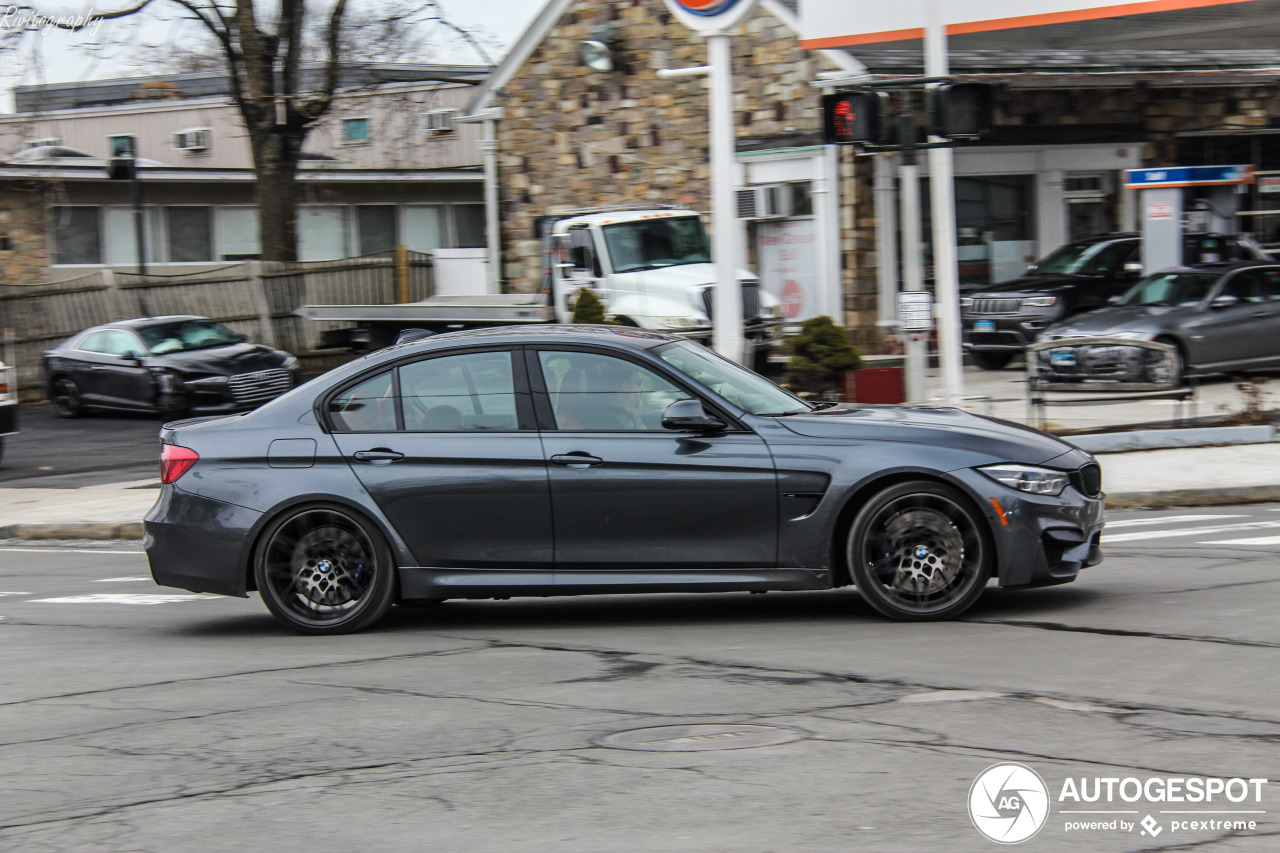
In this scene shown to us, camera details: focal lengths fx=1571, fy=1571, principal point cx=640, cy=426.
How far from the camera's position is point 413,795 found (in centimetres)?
511

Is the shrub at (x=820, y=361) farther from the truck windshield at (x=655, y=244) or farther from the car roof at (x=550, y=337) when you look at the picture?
the car roof at (x=550, y=337)

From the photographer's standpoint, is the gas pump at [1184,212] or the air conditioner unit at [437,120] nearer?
the gas pump at [1184,212]

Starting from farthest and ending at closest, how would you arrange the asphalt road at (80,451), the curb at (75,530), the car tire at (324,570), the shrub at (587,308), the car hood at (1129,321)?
the shrub at (587,308), the car hood at (1129,321), the asphalt road at (80,451), the curb at (75,530), the car tire at (324,570)

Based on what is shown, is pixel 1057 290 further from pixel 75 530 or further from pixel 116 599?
pixel 116 599

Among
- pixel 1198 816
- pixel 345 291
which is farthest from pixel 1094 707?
pixel 345 291

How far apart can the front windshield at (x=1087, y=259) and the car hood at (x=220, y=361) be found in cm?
1167

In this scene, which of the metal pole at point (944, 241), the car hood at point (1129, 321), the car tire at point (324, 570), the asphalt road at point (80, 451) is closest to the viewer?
the car tire at point (324, 570)

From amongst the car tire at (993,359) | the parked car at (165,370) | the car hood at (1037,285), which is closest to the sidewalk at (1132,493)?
the parked car at (165,370)

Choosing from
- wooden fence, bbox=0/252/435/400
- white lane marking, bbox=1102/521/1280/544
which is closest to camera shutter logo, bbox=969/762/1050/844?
white lane marking, bbox=1102/521/1280/544

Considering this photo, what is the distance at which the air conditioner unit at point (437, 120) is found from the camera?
4234cm

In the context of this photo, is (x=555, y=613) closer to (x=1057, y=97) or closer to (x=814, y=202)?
(x=814, y=202)

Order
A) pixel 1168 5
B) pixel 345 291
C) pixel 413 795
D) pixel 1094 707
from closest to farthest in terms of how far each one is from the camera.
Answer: pixel 413 795 < pixel 1094 707 < pixel 1168 5 < pixel 345 291

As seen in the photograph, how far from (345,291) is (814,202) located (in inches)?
496

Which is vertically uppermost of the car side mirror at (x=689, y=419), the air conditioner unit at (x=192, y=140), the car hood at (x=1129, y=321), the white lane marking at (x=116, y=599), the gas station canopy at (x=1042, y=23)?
the air conditioner unit at (x=192, y=140)
